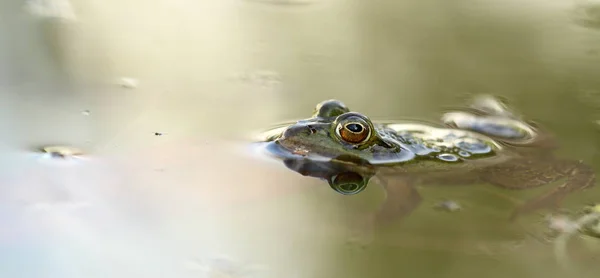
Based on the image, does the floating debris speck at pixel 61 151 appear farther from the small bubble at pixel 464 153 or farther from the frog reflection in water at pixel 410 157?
the small bubble at pixel 464 153

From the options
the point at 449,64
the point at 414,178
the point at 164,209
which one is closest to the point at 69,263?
the point at 164,209

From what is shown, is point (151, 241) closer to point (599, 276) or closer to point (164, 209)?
point (164, 209)

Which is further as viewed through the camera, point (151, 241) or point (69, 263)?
point (151, 241)

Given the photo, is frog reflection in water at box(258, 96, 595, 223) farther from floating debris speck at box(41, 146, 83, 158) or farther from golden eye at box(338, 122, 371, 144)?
floating debris speck at box(41, 146, 83, 158)

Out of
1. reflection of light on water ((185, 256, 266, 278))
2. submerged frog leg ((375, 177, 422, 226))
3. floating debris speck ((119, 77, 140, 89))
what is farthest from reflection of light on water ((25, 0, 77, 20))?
reflection of light on water ((185, 256, 266, 278))

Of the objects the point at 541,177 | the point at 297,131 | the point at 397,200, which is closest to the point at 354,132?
the point at 297,131

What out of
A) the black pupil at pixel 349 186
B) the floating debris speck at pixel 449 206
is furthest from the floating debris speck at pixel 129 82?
the floating debris speck at pixel 449 206
